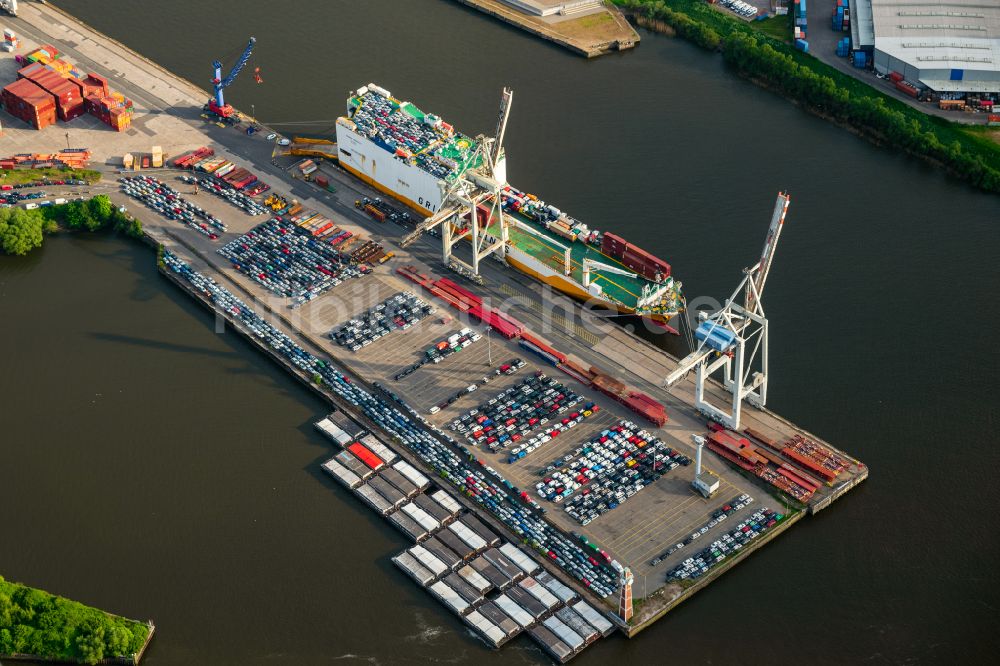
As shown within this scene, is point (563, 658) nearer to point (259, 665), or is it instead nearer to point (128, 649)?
point (259, 665)

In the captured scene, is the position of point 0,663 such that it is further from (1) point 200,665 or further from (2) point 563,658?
(2) point 563,658

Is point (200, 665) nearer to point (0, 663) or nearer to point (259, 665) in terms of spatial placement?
point (259, 665)

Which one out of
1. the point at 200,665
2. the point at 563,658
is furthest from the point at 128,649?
the point at 563,658

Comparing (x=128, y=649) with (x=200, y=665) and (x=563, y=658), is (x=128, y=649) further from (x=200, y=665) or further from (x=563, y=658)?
(x=563, y=658)

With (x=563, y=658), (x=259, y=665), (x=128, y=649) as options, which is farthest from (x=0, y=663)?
(x=563, y=658)

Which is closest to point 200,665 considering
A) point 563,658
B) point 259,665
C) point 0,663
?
point 259,665

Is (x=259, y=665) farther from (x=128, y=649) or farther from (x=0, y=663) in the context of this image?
(x=0, y=663)
